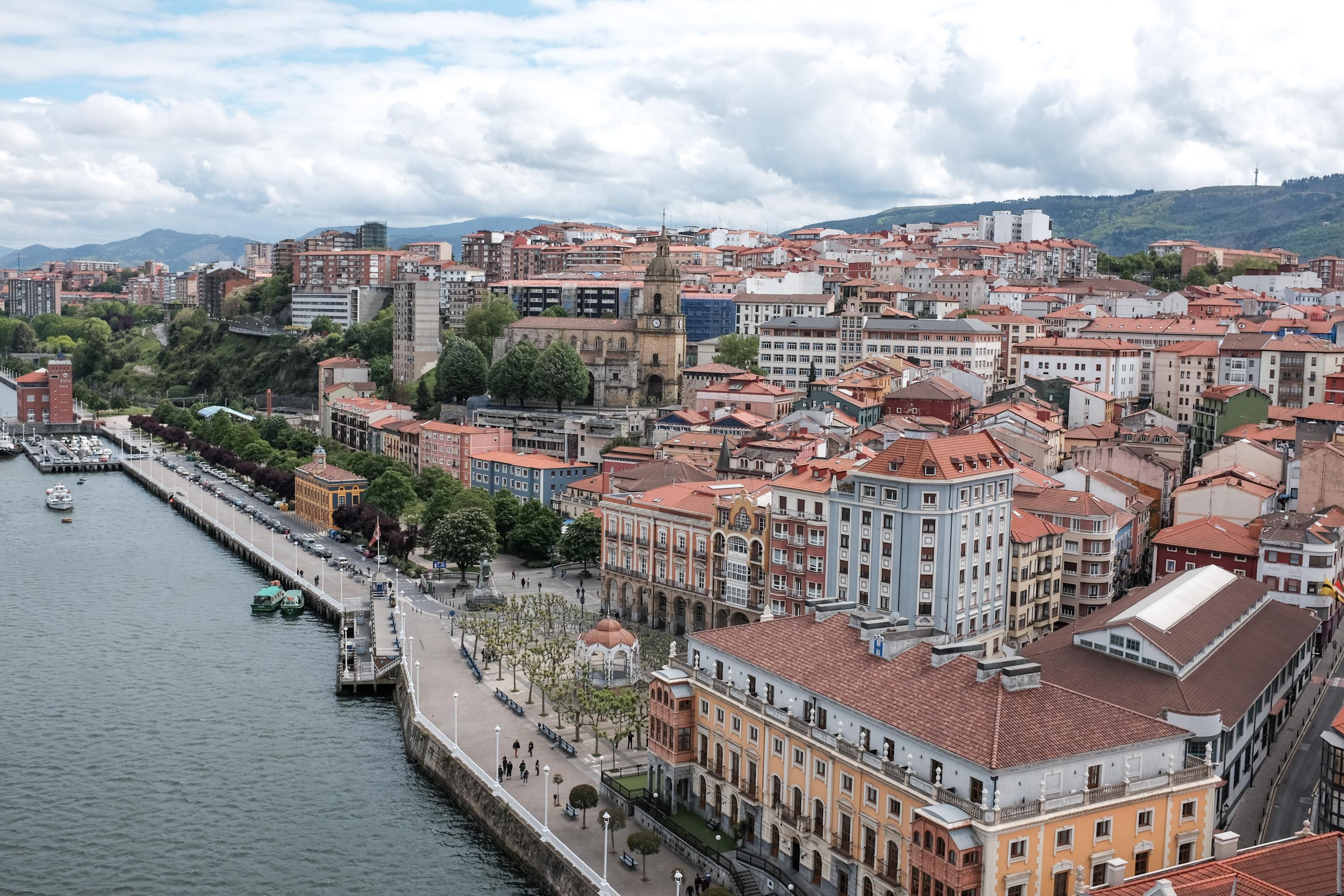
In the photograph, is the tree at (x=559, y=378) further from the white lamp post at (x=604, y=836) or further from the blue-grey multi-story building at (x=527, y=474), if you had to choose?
the white lamp post at (x=604, y=836)

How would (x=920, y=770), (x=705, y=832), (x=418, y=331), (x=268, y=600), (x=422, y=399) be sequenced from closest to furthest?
(x=920, y=770) < (x=705, y=832) < (x=268, y=600) < (x=422, y=399) < (x=418, y=331)

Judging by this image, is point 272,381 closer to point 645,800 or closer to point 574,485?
point 574,485

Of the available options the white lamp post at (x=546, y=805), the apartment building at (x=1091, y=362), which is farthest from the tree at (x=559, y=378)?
the white lamp post at (x=546, y=805)

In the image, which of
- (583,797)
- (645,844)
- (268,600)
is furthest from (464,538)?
(645,844)

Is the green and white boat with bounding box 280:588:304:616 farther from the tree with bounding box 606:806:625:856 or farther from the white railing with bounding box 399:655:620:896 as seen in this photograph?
the tree with bounding box 606:806:625:856

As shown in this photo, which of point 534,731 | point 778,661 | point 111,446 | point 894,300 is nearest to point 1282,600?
point 778,661

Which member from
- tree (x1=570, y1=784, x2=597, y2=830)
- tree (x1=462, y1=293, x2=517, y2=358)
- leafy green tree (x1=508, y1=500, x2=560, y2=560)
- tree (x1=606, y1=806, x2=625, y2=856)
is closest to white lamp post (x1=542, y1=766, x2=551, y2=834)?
tree (x1=570, y1=784, x2=597, y2=830)

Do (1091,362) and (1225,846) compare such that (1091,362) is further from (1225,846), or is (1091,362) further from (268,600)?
(1225,846)
